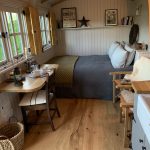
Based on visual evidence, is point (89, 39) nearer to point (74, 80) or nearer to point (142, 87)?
point (74, 80)

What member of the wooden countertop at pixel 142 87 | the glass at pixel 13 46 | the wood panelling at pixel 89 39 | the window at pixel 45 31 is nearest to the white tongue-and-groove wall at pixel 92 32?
the wood panelling at pixel 89 39

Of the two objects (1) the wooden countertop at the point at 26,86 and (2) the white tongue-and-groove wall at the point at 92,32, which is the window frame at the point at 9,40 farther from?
(2) the white tongue-and-groove wall at the point at 92,32

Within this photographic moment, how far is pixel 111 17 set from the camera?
440 cm

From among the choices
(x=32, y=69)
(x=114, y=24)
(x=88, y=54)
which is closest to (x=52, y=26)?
(x=88, y=54)

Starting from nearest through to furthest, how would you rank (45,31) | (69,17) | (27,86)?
(27,86), (45,31), (69,17)

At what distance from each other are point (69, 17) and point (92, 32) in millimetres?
726

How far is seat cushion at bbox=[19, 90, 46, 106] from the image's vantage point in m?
2.21

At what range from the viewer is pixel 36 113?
9.30ft

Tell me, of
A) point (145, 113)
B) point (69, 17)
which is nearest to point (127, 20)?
point (69, 17)

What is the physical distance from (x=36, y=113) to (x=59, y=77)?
818 mm

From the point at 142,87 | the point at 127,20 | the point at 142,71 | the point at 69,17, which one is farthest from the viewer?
the point at 69,17

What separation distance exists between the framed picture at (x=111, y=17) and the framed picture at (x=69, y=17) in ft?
2.71

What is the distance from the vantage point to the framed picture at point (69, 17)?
14.7 feet

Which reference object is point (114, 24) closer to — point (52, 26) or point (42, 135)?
point (52, 26)
